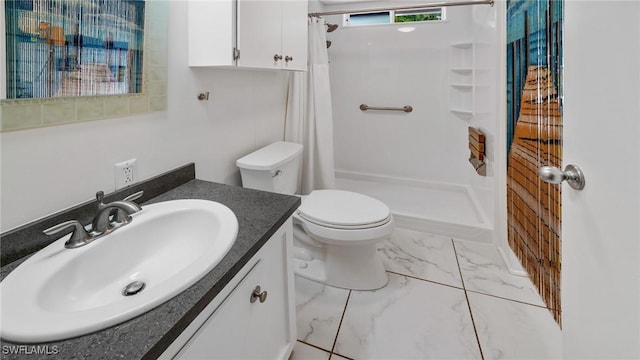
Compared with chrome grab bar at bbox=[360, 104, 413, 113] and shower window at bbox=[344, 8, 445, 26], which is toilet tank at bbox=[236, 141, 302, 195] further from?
shower window at bbox=[344, 8, 445, 26]

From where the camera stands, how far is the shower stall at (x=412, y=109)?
9.15ft

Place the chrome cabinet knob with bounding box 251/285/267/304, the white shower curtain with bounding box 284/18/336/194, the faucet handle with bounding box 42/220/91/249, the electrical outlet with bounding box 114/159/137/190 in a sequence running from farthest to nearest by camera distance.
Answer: the white shower curtain with bounding box 284/18/336/194, the electrical outlet with bounding box 114/159/137/190, the chrome cabinet knob with bounding box 251/285/267/304, the faucet handle with bounding box 42/220/91/249

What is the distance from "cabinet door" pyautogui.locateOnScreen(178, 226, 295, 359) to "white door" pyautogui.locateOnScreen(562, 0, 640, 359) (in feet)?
2.67

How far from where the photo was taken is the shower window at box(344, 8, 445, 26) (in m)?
3.06

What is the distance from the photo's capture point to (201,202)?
1074 millimetres

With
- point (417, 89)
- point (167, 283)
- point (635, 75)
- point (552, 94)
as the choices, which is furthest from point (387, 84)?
point (167, 283)

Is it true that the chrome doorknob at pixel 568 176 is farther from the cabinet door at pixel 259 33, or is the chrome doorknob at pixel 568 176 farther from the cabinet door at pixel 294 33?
the cabinet door at pixel 294 33

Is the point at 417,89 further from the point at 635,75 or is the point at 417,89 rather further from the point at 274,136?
the point at 635,75

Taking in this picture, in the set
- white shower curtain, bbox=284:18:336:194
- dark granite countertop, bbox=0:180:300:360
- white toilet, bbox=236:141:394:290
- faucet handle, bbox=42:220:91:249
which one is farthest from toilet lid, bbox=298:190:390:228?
faucet handle, bbox=42:220:91:249

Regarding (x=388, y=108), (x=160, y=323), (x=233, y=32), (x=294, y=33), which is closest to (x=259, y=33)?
(x=233, y=32)

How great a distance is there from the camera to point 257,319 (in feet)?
3.11

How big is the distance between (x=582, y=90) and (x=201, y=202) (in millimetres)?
1099

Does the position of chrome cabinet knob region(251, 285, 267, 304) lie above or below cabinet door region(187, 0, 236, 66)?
below

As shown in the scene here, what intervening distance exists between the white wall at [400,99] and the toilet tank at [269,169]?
5.81ft
